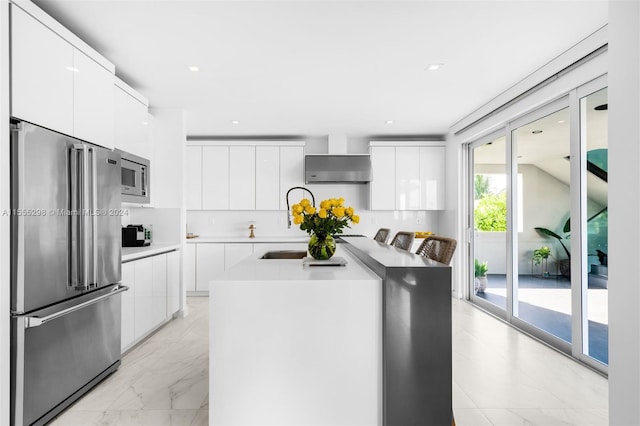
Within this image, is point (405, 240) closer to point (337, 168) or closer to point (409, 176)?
point (337, 168)

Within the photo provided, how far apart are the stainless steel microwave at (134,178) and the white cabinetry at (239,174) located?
1823mm

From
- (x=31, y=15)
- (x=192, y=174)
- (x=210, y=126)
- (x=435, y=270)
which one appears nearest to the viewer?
(x=435, y=270)

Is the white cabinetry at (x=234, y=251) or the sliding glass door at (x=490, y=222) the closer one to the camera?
the sliding glass door at (x=490, y=222)

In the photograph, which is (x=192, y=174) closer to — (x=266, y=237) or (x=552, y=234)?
(x=266, y=237)

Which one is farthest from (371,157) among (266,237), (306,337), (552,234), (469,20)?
(306,337)

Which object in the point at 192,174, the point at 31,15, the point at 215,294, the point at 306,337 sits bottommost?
the point at 306,337

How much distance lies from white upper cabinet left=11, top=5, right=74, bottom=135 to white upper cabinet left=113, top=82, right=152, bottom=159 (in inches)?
29.5

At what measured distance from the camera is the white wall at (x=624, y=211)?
1119 mm

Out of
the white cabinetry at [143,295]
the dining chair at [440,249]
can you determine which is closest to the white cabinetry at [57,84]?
the white cabinetry at [143,295]

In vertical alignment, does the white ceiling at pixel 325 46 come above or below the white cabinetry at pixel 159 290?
above

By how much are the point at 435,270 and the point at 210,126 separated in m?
4.18

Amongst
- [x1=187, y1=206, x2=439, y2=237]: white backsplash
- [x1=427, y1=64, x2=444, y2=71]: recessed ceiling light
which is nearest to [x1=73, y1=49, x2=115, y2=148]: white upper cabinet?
[x1=427, y1=64, x2=444, y2=71]: recessed ceiling light

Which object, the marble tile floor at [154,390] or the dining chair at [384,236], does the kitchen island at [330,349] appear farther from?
the dining chair at [384,236]

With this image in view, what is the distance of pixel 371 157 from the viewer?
17.8 feet
